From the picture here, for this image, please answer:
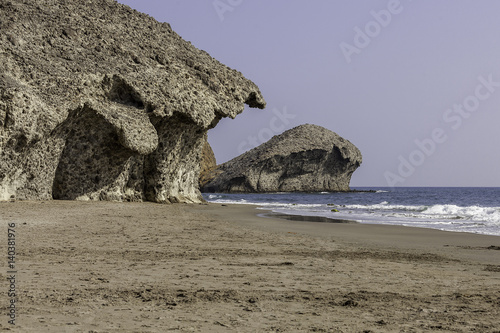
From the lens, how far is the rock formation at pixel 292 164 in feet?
307

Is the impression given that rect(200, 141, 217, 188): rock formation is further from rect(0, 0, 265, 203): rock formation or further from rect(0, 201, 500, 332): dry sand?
rect(0, 201, 500, 332): dry sand

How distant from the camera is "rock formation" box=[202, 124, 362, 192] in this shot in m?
93.6

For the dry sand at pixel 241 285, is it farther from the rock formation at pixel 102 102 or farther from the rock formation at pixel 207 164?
the rock formation at pixel 207 164

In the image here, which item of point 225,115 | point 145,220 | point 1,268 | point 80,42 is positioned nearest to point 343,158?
point 225,115

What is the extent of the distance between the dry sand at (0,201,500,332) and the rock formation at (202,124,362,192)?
83.6 m

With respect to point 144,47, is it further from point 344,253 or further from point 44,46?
point 344,253

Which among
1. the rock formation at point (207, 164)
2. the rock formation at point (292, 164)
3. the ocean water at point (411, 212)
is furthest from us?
the rock formation at point (207, 164)

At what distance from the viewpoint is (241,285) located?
5.27m

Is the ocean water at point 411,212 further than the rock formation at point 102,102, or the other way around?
the rock formation at point 102,102

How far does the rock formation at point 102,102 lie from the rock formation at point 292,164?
214ft

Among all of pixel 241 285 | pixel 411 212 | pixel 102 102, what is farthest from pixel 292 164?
pixel 241 285

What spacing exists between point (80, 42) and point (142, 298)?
19214 millimetres

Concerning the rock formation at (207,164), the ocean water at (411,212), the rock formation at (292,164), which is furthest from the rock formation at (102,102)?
the rock formation at (207,164)

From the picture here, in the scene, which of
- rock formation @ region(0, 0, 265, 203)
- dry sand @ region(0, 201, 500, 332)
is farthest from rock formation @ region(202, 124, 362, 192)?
dry sand @ region(0, 201, 500, 332)
